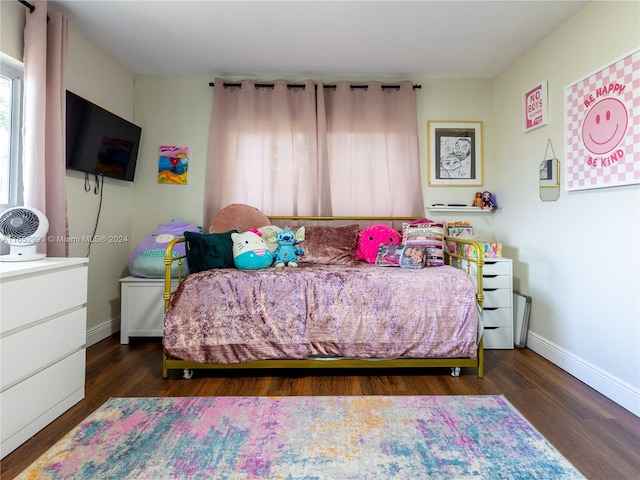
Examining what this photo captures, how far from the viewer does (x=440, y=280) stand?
79.9 inches

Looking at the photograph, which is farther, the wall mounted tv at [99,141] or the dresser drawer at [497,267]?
the dresser drawer at [497,267]

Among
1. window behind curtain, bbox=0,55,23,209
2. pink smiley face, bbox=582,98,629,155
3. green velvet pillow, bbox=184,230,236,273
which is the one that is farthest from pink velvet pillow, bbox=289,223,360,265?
window behind curtain, bbox=0,55,23,209

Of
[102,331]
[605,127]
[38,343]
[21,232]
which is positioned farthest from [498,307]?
[102,331]

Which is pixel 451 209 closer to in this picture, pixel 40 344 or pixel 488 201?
pixel 488 201

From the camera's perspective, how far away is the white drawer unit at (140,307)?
2.64 meters

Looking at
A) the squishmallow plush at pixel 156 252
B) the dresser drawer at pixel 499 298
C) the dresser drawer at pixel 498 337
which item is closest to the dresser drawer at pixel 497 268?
the dresser drawer at pixel 499 298

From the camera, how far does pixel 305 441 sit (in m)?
1.43

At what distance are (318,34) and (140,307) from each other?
8.14 feet

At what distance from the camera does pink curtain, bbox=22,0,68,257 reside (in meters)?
1.92

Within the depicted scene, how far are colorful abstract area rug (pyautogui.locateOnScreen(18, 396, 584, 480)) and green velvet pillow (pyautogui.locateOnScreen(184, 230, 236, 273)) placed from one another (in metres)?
0.78

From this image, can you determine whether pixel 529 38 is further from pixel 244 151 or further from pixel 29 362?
pixel 29 362

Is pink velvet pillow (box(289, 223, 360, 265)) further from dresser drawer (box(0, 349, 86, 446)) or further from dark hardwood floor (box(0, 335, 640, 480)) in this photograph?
dresser drawer (box(0, 349, 86, 446))

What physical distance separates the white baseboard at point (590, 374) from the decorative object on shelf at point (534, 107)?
1.61m

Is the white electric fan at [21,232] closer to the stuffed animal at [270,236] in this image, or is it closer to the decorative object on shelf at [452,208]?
the stuffed animal at [270,236]
